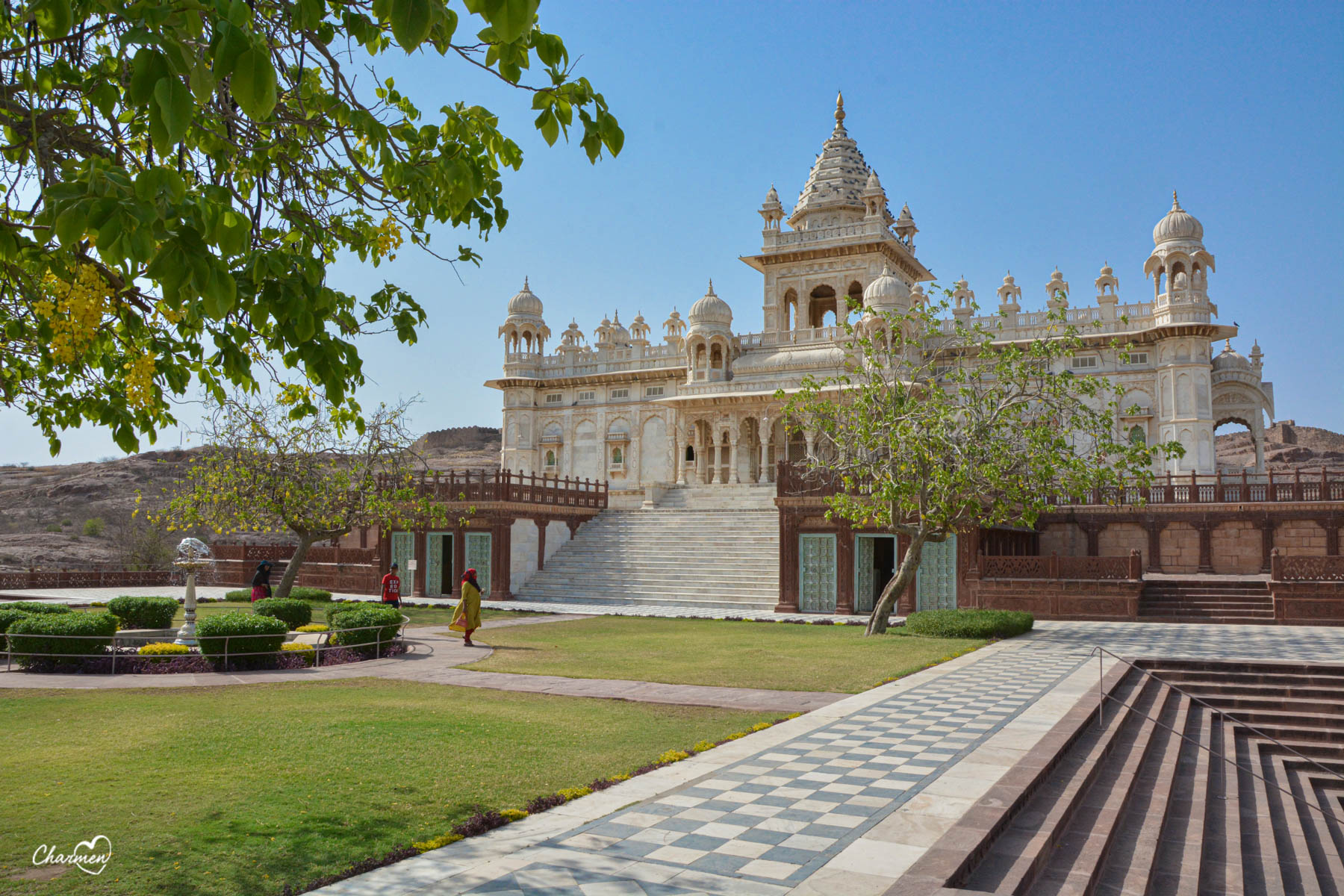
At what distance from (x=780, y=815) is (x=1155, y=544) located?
26325 mm

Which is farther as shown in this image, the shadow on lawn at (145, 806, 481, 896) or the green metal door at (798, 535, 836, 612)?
the green metal door at (798, 535, 836, 612)

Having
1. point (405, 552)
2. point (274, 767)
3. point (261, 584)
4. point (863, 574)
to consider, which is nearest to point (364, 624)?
point (274, 767)

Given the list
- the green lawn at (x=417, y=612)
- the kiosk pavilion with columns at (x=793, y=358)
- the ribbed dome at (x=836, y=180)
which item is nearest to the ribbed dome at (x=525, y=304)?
the kiosk pavilion with columns at (x=793, y=358)

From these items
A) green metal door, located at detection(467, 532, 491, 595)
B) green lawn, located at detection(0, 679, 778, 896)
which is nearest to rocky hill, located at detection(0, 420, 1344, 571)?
green metal door, located at detection(467, 532, 491, 595)

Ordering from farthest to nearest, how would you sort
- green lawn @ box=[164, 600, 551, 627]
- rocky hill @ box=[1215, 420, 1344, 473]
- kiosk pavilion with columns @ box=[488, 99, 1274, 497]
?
rocky hill @ box=[1215, 420, 1344, 473] < kiosk pavilion with columns @ box=[488, 99, 1274, 497] < green lawn @ box=[164, 600, 551, 627]

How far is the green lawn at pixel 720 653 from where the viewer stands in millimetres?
13570

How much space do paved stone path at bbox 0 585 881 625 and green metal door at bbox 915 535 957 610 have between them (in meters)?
1.10

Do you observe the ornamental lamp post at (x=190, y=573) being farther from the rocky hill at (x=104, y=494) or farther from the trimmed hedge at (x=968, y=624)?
the rocky hill at (x=104, y=494)

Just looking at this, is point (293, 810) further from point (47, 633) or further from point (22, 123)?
point (47, 633)

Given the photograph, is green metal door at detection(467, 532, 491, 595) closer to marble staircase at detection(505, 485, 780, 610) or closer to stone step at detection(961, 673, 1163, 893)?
marble staircase at detection(505, 485, 780, 610)

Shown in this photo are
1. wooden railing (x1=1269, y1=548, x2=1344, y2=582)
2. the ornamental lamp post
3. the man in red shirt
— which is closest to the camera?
the ornamental lamp post

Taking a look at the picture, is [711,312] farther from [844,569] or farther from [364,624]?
[364,624]

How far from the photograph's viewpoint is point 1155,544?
2917 centimetres

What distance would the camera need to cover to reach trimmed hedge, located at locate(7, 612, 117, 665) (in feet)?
44.1
